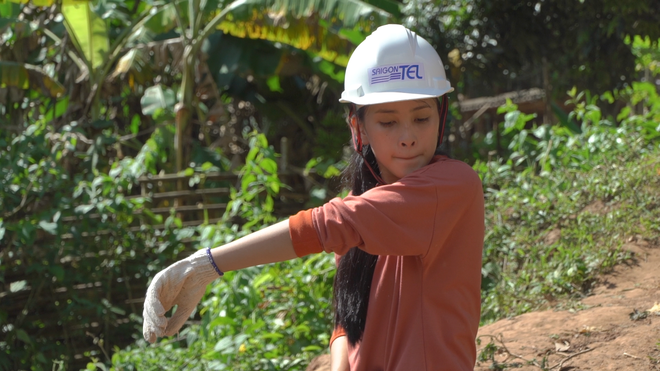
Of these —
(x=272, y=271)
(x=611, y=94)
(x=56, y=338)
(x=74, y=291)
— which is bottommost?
(x=56, y=338)

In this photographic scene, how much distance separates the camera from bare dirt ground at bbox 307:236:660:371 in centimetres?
264

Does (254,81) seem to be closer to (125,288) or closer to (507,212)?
(125,288)

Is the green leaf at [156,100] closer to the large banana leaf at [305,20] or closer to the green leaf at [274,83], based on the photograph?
the large banana leaf at [305,20]

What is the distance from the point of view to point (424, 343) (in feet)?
5.60

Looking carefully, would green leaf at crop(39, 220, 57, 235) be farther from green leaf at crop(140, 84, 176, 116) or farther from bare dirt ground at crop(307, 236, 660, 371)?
green leaf at crop(140, 84, 176, 116)

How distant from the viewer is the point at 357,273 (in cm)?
208

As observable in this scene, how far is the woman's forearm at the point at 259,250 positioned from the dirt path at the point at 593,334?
1483 mm

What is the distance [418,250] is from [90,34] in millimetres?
6103

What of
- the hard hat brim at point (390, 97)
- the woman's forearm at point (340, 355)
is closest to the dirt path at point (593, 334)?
the woman's forearm at point (340, 355)

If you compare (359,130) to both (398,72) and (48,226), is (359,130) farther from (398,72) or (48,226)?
(48,226)

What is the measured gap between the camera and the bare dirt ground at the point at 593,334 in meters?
2.64

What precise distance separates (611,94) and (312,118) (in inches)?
175

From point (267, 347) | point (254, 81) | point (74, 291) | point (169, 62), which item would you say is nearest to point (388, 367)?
point (267, 347)

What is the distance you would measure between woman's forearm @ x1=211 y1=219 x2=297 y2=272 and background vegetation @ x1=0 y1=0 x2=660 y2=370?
1.99m
